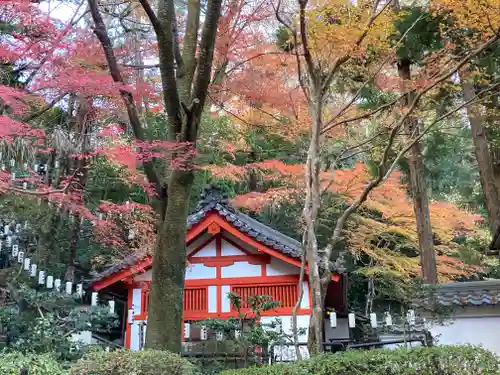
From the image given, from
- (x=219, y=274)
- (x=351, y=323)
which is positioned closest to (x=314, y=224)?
(x=351, y=323)

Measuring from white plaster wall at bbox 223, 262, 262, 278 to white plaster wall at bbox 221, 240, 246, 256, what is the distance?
277 mm

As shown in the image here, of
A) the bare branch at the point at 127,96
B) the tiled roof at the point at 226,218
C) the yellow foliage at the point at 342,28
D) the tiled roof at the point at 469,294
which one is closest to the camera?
the bare branch at the point at 127,96

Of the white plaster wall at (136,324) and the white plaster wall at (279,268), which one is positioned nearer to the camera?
the white plaster wall at (279,268)

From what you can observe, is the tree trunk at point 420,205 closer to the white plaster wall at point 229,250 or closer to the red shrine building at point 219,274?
the red shrine building at point 219,274

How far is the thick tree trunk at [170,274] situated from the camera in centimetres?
643

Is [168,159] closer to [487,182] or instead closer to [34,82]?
[34,82]

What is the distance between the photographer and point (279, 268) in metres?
11.4

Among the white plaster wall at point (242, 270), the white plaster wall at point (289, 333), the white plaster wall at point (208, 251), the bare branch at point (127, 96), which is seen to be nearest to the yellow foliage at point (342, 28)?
the bare branch at point (127, 96)

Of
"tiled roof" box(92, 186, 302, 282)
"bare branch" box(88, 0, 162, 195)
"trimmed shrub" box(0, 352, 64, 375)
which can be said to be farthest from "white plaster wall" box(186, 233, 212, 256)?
"trimmed shrub" box(0, 352, 64, 375)

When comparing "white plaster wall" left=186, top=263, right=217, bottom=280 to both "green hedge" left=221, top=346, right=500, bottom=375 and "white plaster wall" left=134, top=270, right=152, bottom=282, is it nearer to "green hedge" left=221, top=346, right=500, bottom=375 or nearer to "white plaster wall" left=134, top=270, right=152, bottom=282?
"white plaster wall" left=134, top=270, right=152, bottom=282

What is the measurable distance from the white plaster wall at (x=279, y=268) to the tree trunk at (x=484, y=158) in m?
4.50

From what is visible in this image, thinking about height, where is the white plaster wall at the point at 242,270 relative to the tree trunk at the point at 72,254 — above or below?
below

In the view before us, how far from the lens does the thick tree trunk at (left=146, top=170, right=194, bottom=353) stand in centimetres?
643

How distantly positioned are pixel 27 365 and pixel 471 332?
7952 millimetres
